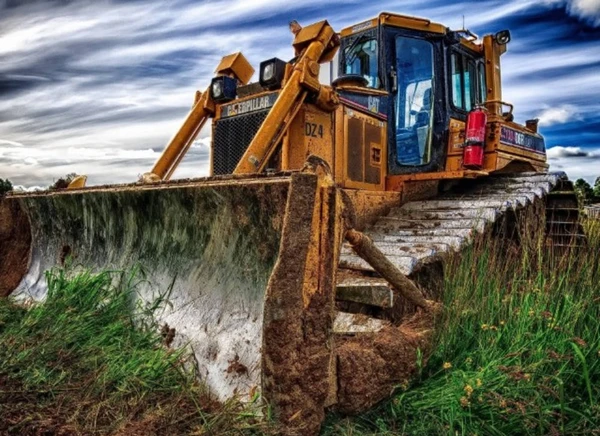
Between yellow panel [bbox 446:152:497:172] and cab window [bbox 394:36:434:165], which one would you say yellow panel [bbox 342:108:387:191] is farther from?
yellow panel [bbox 446:152:497:172]

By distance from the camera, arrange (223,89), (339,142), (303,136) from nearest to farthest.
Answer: (303,136), (339,142), (223,89)

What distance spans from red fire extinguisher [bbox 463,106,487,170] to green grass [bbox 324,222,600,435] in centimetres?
210

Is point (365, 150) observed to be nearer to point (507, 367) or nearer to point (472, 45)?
point (472, 45)

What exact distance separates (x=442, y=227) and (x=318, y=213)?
281 cm

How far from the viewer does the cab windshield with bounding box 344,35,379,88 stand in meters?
5.78

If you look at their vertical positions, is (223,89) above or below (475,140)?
above

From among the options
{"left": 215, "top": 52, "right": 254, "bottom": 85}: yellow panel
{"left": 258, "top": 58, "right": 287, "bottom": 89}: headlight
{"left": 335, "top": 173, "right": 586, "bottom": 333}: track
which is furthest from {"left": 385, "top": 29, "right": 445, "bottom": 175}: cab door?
{"left": 215, "top": 52, "right": 254, "bottom": 85}: yellow panel

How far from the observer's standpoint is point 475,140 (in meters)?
5.96

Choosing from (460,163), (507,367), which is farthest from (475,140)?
(507,367)

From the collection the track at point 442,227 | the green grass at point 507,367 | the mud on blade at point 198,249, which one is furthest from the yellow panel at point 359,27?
the mud on blade at point 198,249

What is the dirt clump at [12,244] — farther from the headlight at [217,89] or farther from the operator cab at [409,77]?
the operator cab at [409,77]

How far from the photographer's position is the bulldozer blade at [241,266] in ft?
7.95

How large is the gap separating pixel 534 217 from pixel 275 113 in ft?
9.65

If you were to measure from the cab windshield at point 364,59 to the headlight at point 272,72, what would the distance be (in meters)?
1.02
